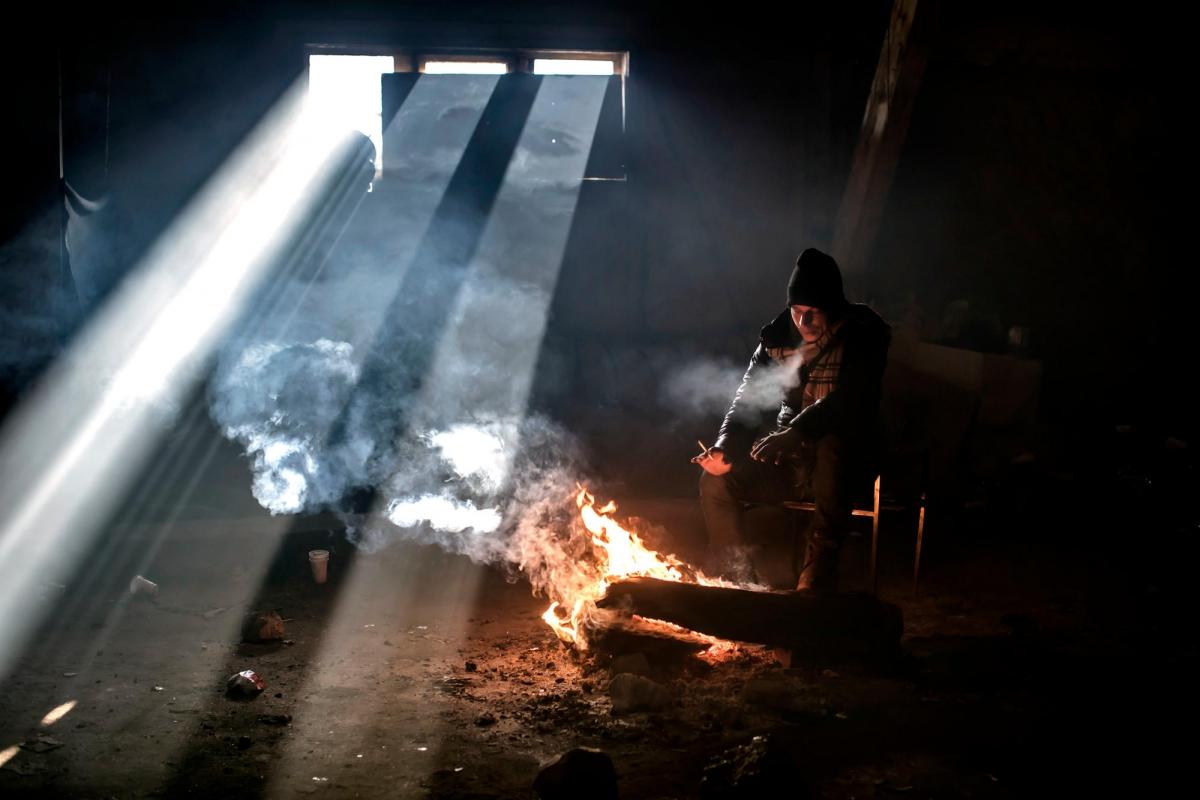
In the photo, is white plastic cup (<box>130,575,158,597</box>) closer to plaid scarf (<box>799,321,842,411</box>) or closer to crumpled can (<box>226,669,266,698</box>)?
crumpled can (<box>226,669,266,698</box>)

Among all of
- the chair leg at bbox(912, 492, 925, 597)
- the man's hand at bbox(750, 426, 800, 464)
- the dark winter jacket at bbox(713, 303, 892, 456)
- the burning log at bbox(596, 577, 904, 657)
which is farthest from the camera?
the chair leg at bbox(912, 492, 925, 597)

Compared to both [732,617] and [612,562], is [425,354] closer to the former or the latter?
[612,562]

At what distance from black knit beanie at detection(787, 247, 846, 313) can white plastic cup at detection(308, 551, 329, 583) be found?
13.9ft

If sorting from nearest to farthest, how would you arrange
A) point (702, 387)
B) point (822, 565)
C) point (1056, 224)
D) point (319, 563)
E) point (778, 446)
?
point (822, 565) < point (778, 446) < point (319, 563) < point (702, 387) < point (1056, 224)

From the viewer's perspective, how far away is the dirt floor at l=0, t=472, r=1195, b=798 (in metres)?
3.85

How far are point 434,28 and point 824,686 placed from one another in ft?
22.8

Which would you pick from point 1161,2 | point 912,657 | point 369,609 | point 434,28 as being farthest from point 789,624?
point 1161,2

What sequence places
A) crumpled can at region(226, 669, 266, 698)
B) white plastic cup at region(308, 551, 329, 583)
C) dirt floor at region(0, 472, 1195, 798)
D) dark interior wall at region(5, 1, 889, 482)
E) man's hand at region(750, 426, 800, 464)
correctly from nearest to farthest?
dirt floor at region(0, 472, 1195, 798), crumpled can at region(226, 669, 266, 698), man's hand at region(750, 426, 800, 464), white plastic cup at region(308, 551, 329, 583), dark interior wall at region(5, 1, 889, 482)

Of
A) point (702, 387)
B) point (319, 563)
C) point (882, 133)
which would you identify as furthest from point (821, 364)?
point (319, 563)

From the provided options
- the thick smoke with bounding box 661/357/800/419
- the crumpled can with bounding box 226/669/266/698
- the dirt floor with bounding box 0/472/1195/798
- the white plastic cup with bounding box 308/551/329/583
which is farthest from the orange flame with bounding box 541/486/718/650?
the thick smoke with bounding box 661/357/800/419

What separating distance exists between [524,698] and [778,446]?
2.34 meters

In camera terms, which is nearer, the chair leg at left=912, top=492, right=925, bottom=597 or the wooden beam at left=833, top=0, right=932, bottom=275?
the chair leg at left=912, top=492, right=925, bottom=597

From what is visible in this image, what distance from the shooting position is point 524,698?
4758 mm

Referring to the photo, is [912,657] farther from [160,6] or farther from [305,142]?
[160,6]
